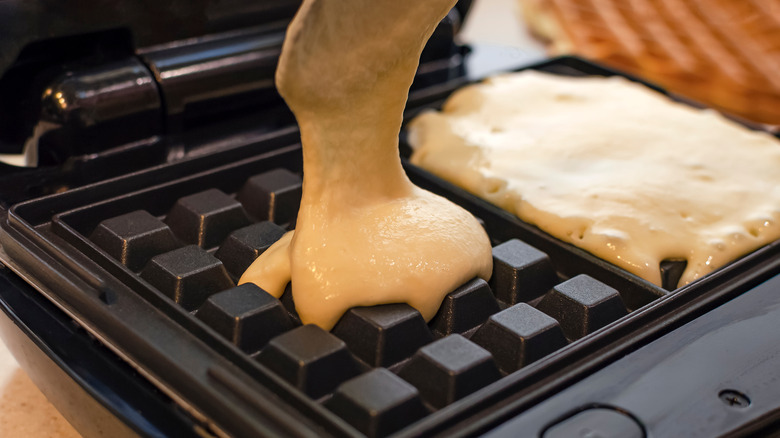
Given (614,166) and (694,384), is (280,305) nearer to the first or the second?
(694,384)

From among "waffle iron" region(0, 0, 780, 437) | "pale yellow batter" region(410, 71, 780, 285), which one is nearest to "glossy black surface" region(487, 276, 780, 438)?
"waffle iron" region(0, 0, 780, 437)

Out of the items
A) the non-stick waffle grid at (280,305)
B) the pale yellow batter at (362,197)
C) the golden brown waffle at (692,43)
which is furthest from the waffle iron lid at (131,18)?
the golden brown waffle at (692,43)

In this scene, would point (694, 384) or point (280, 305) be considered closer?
point (694, 384)

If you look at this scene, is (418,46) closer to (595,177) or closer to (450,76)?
(595,177)

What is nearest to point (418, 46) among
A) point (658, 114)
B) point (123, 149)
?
point (123, 149)

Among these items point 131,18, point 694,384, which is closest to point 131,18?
point 131,18
